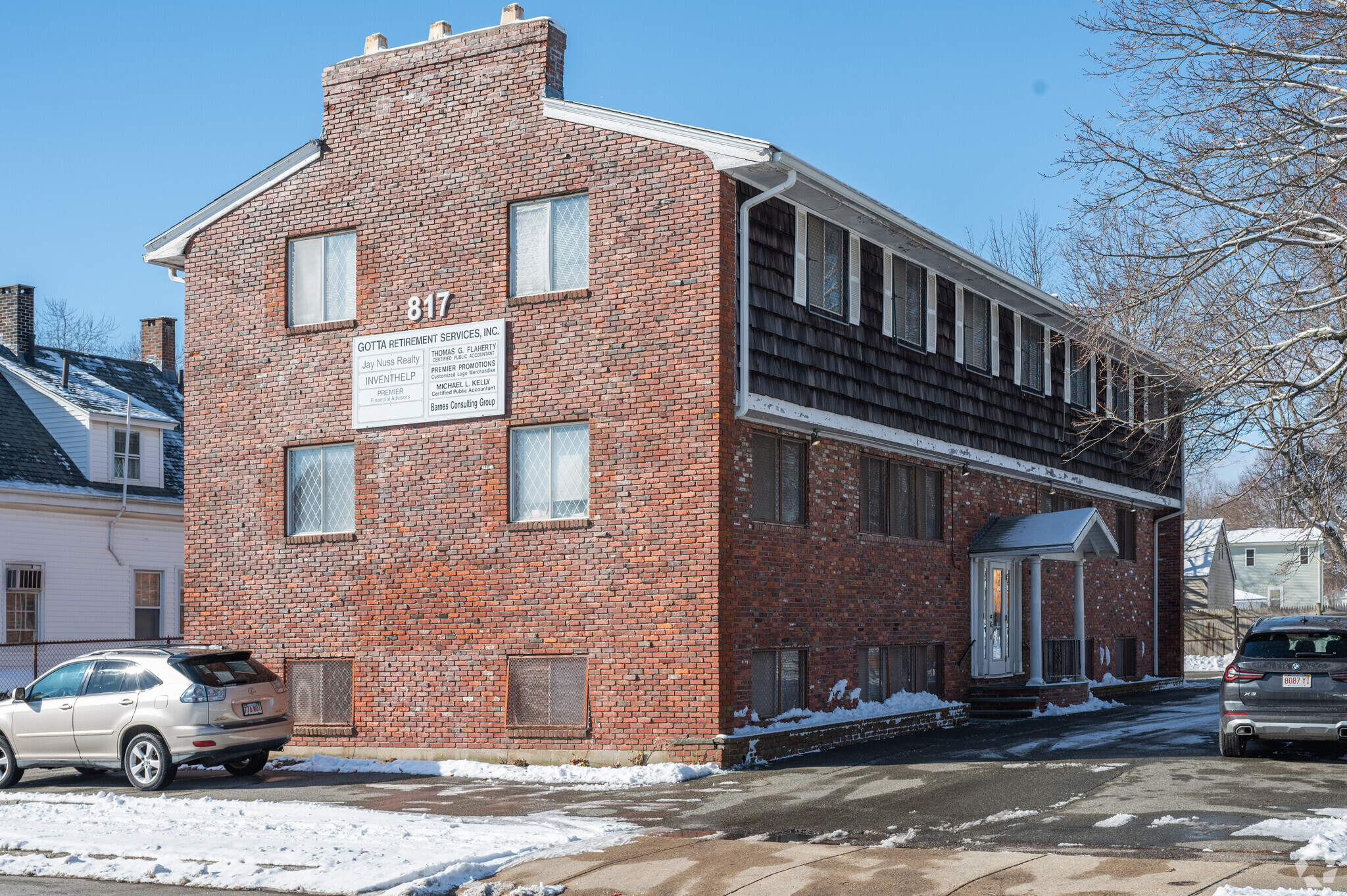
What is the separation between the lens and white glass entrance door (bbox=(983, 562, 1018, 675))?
23.4 metres

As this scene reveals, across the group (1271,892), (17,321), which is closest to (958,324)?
(1271,892)

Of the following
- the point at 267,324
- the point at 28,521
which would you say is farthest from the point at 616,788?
the point at 28,521

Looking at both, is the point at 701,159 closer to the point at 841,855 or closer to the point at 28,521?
the point at 841,855

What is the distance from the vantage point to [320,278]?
782 inches

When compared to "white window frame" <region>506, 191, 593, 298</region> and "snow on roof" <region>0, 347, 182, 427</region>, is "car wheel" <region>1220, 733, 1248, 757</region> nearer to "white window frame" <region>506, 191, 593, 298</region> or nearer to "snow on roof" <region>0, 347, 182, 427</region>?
"white window frame" <region>506, 191, 593, 298</region>

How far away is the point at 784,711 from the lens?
1792 centimetres

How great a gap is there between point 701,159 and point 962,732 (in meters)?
9.00

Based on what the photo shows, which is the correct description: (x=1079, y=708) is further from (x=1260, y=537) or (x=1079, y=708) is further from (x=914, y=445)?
(x=1260, y=537)

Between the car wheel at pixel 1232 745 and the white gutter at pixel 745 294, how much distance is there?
6609mm

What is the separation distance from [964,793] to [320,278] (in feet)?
37.9

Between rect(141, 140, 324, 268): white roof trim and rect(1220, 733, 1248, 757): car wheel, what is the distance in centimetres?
1409

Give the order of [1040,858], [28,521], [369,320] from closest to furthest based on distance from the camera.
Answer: [1040,858] → [369,320] → [28,521]

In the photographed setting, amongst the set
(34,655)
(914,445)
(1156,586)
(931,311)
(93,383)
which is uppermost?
(93,383)

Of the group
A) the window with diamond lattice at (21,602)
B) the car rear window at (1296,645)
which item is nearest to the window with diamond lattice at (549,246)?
the car rear window at (1296,645)
